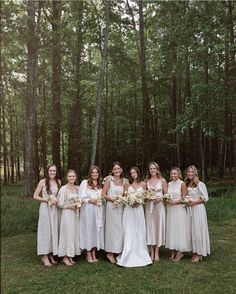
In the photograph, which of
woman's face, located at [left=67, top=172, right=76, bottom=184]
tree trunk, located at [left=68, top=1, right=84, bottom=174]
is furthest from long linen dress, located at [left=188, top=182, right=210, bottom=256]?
tree trunk, located at [left=68, top=1, right=84, bottom=174]

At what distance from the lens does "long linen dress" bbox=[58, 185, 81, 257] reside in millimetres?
8120

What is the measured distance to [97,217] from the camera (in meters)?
8.49

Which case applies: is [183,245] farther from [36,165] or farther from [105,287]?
[36,165]

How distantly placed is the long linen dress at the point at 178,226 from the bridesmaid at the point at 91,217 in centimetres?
150

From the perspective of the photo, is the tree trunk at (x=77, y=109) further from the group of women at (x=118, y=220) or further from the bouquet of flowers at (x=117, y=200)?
the bouquet of flowers at (x=117, y=200)

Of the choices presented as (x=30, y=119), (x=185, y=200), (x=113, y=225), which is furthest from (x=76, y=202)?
(x=30, y=119)

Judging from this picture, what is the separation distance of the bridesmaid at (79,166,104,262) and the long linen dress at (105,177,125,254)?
14 centimetres

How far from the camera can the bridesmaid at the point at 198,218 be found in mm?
8344

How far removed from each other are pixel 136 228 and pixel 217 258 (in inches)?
78.2

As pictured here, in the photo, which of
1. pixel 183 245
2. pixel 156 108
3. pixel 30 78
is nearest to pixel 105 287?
pixel 183 245

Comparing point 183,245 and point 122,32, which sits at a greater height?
point 122,32

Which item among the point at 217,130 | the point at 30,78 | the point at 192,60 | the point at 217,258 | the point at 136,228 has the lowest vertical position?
the point at 217,258

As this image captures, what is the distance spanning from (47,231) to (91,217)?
997 mm

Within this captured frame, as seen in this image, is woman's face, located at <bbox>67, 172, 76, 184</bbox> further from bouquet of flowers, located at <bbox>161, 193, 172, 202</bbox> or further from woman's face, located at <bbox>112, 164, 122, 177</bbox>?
bouquet of flowers, located at <bbox>161, 193, 172, 202</bbox>
